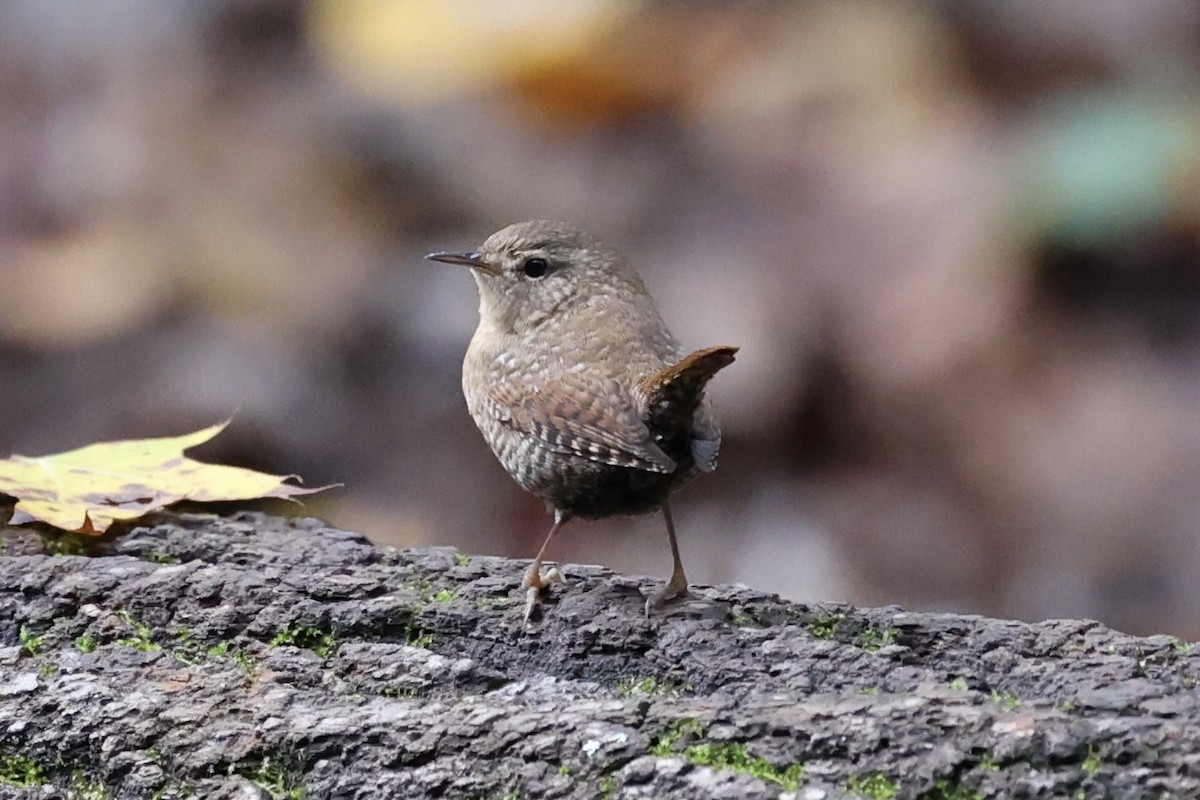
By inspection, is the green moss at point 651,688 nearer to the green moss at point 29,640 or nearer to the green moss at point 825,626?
the green moss at point 825,626

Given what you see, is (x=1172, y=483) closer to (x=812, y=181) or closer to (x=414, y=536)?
(x=812, y=181)

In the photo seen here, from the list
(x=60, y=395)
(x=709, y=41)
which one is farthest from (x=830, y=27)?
(x=60, y=395)

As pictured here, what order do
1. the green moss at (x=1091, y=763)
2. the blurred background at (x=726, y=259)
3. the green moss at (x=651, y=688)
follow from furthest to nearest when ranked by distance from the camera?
the blurred background at (x=726, y=259) → the green moss at (x=651, y=688) → the green moss at (x=1091, y=763)

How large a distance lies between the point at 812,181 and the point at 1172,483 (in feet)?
5.63

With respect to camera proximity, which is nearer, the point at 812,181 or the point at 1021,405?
the point at 1021,405

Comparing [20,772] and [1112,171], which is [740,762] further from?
[1112,171]

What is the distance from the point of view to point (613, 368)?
9.64 feet

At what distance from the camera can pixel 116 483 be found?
3.18m

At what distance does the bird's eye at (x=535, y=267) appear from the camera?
3.38 m

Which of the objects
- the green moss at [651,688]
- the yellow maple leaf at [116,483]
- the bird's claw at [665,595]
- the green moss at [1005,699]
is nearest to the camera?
the green moss at [1005,699]

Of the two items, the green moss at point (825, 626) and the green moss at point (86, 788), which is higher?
the green moss at point (825, 626)

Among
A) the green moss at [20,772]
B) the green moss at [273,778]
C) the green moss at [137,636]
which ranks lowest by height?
the green moss at [20,772]

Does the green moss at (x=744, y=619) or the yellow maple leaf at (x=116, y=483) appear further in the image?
the yellow maple leaf at (x=116, y=483)

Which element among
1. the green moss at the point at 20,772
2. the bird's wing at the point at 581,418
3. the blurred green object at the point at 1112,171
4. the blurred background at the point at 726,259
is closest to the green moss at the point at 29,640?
the green moss at the point at 20,772
